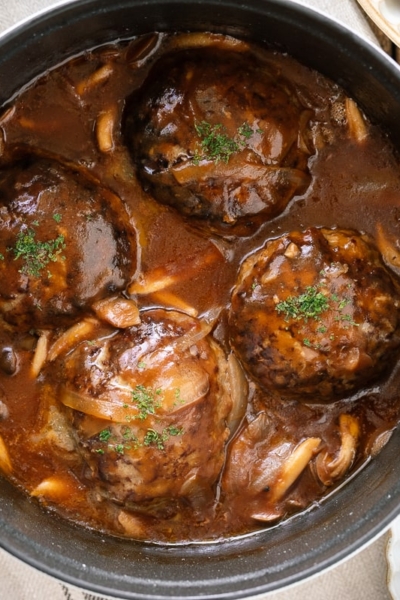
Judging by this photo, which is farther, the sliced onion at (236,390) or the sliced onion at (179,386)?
the sliced onion at (236,390)

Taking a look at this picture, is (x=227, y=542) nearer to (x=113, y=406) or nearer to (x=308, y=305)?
(x=113, y=406)

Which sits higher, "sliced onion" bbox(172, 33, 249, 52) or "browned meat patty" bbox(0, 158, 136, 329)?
"sliced onion" bbox(172, 33, 249, 52)

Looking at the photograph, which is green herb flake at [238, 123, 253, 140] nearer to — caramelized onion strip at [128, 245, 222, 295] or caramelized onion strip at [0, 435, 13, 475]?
caramelized onion strip at [128, 245, 222, 295]

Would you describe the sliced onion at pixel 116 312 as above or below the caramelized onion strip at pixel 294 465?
above

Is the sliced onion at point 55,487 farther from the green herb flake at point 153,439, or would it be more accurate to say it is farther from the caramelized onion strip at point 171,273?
the caramelized onion strip at point 171,273

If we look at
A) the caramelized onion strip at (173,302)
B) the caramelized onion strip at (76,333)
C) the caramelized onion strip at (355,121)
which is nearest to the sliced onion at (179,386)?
the caramelized onion strip at (173,302)

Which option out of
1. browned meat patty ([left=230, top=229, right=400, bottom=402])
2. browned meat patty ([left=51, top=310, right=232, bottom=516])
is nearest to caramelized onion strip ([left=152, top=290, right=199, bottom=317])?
browned meat patty ([left=51, top=310, right=232, bottom=516])

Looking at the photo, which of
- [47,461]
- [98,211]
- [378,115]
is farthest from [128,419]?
[378,115]
